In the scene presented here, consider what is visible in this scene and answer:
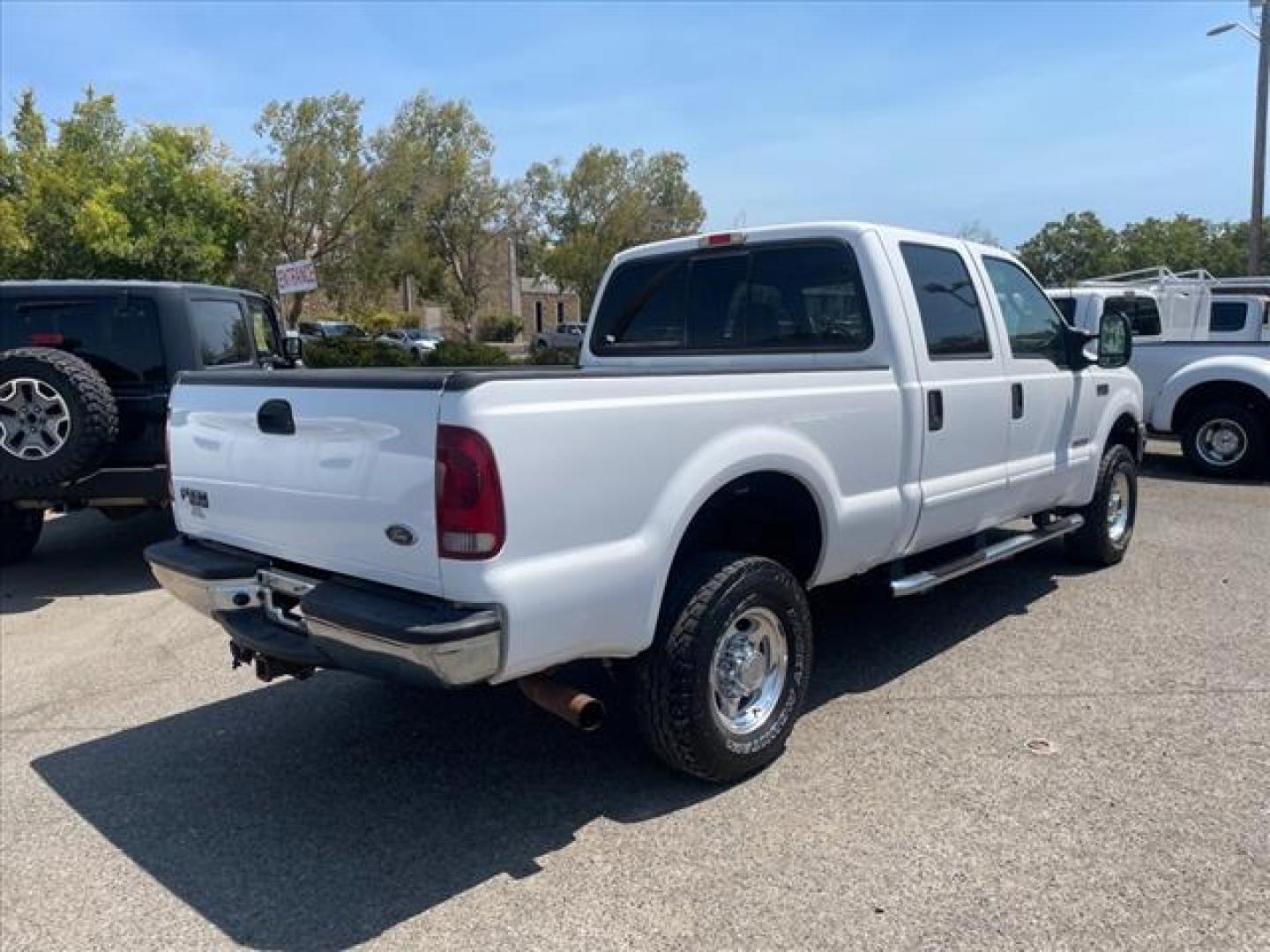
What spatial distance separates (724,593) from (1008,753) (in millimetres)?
1356

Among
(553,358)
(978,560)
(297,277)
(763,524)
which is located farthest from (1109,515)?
(553,358)

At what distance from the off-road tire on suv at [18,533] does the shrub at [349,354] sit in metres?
11.2

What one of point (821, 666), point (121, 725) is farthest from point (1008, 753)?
point (121, 725)

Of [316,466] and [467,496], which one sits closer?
[467,496]

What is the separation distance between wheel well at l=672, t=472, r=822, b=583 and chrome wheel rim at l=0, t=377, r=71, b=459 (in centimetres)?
A: 456

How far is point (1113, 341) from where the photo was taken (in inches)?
232

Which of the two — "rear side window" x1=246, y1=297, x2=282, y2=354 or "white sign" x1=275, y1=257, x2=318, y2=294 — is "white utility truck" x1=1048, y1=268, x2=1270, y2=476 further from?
"white sign" x1=275, y1=257, x2=318, y2=294

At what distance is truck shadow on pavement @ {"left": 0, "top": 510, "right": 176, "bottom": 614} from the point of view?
23.0 feet

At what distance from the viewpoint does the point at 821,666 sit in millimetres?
4891

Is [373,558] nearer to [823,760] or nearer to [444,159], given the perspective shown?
[823,760]

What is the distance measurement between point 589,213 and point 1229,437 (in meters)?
42.4

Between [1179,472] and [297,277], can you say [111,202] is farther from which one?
[1179,472]

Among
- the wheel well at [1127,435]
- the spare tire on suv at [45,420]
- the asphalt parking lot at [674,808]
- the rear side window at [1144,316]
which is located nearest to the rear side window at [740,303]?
the asphalt parking lot at [674,808]

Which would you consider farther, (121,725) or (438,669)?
(121,725)
